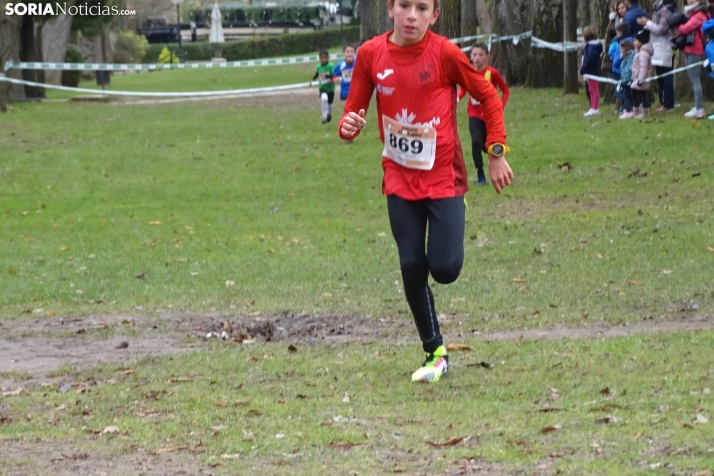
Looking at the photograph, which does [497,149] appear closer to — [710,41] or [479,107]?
[479,107]

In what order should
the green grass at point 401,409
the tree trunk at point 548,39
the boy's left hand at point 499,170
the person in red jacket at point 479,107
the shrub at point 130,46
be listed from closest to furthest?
the green grass at point 401,409, the boy's left hand at point 499,170, the person in red jacket at point 479,107, the tree trunk at point 548,39, the shrub at point 130,46

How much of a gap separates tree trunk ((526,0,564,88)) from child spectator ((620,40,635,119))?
8016 mm

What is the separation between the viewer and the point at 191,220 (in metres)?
14.4

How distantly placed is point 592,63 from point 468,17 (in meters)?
8.18

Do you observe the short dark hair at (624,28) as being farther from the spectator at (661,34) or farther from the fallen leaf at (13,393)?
the fallen leaf at (13,393)

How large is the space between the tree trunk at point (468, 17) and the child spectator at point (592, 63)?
7.36 meters

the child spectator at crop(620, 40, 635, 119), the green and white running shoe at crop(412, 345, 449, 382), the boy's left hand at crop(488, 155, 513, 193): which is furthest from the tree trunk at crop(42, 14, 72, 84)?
the boy's left hand at crop(488, 155, 513, 193)

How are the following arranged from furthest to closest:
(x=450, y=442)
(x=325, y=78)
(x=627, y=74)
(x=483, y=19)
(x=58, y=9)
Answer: (x=483, y=19) < (x=58, y=9) < (x=325, y=78) < (x=627, y=74) < (x=450, y=442)

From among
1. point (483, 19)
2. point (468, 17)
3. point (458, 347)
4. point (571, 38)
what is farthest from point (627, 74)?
point (483, 19)

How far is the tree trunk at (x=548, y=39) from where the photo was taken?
28.5 metres

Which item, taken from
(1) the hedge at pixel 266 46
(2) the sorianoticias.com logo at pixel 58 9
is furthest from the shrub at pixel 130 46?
(2) the sorianoticias.com logo at pixel 58 9

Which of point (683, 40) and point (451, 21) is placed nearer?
point (683, 40)

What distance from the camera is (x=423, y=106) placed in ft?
20.2

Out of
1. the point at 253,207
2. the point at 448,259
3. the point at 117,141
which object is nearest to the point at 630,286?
the point at 448,259
